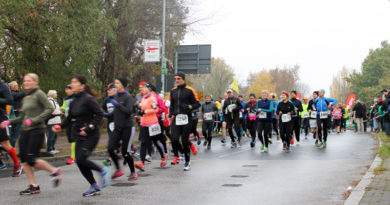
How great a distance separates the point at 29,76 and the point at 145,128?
3575mm

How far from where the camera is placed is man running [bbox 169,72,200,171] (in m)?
9.98

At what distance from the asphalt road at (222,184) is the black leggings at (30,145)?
21.6 inches

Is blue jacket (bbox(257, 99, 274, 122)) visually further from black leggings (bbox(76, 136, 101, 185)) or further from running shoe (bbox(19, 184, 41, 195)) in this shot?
running shoe (bbox(19, 184, 41, 195))

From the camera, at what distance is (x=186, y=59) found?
2438 centimetres

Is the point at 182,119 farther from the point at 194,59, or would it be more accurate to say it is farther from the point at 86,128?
the point at 194,59

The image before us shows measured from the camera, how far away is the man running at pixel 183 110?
32.7 feet

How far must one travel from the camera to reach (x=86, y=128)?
6781mm

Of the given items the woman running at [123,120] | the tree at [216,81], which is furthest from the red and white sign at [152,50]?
the tree at [216,81]

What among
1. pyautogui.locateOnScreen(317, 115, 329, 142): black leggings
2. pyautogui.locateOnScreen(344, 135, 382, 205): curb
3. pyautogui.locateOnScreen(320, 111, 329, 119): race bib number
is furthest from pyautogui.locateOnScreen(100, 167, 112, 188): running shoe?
pyautogui.locateOnScreen(317, 115, 329, 142): black leggings

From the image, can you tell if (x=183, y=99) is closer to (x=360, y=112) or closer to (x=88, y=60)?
(x=88, y=60)

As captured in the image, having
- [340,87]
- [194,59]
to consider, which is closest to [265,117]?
[194,59]

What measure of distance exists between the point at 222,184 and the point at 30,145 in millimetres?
3140

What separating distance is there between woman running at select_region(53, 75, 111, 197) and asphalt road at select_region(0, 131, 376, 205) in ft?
1.06

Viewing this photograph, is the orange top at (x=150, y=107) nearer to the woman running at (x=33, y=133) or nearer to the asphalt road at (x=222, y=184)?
the asphalt road at (x=222, y=184)
